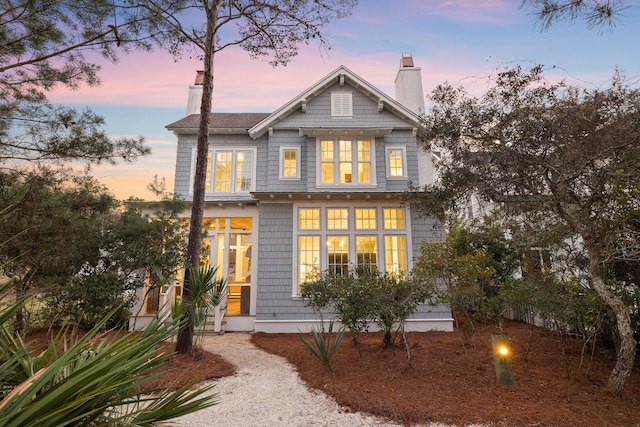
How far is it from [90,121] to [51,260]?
3.18 metres

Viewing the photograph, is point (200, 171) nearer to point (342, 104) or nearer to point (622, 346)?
point (342, 104)

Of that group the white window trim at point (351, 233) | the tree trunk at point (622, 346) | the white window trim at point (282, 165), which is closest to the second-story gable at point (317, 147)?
the white window trim at point (282, 165)

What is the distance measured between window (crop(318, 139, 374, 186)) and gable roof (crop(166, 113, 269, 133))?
3.23m

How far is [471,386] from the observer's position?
4711mm

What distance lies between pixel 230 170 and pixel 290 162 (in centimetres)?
230

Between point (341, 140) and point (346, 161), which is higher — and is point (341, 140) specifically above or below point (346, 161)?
above

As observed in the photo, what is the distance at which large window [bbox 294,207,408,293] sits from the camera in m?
10.2

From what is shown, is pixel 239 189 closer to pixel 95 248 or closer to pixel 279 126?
pixel 279 126

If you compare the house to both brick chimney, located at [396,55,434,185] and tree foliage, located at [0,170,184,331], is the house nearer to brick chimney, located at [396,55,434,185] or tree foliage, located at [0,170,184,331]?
brick chimney, located at [396,55,434,185]

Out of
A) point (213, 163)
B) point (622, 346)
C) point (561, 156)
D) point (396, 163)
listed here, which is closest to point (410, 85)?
point (396, 163)

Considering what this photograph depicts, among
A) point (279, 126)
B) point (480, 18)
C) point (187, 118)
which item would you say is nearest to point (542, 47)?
point (480, 18)

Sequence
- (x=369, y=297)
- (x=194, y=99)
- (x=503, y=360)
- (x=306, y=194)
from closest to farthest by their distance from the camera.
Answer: (x=503, y=360) < (x=369, y=297) < (x=306, y=194) < (x=194, y=99)

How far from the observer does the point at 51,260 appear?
6.17 metres

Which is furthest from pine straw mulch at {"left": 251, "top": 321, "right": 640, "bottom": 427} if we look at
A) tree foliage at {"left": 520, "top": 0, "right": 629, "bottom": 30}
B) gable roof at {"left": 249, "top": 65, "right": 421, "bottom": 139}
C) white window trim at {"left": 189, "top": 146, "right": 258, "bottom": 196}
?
gable roof at {"left": 249, "top": 65, "right": 421, "bottom": 139}
